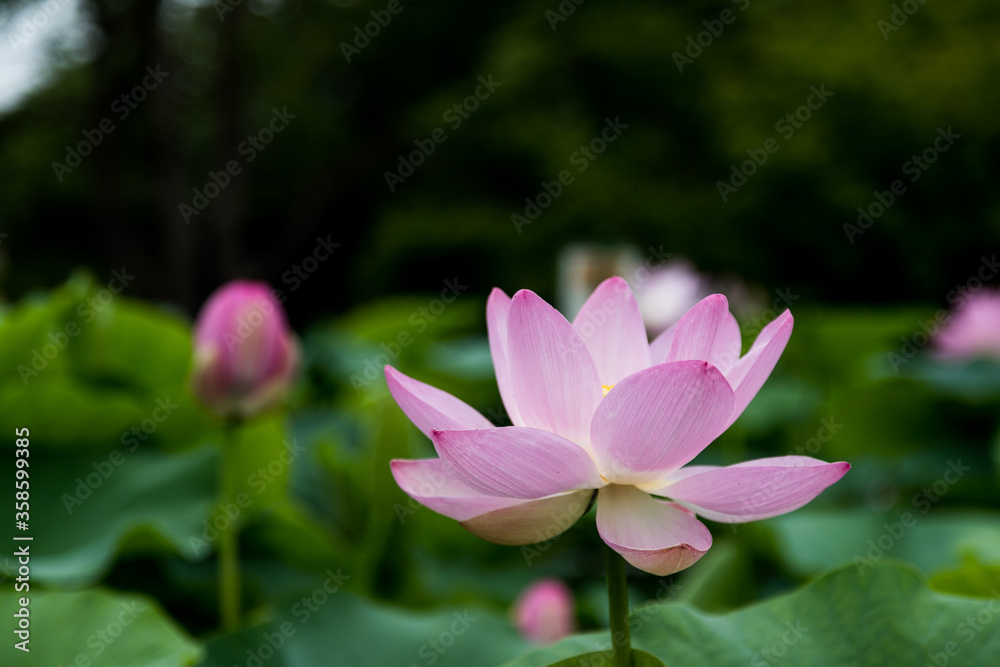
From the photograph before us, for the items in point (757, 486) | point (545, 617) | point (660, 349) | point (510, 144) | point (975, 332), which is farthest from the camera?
point (510, 144)

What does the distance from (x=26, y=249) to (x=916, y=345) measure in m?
7.76

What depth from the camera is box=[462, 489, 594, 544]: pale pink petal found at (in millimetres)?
313

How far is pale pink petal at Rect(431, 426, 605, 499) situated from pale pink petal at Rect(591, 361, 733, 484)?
1 centimetres

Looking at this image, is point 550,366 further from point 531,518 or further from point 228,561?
point 228,561

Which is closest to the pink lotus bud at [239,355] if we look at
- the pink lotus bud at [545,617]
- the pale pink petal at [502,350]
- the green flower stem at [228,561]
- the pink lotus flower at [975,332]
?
the green flower stem at [228,561]

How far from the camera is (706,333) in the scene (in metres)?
0.33

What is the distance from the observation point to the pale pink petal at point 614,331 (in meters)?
0.38

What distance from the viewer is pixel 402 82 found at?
249 inches

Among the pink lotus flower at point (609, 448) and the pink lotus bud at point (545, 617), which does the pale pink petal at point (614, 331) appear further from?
the pink lotus bud at point (545, 617)

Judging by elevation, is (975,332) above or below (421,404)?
below

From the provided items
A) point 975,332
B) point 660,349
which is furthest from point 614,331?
point 975,332

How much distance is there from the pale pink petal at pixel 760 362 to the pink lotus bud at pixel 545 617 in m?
0.34

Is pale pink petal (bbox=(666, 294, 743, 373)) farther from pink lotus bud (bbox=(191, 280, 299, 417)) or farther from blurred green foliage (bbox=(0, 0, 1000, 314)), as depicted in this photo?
blurred green foliage (bbox=(0, 0, 1000, 314))

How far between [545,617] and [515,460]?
372mm
